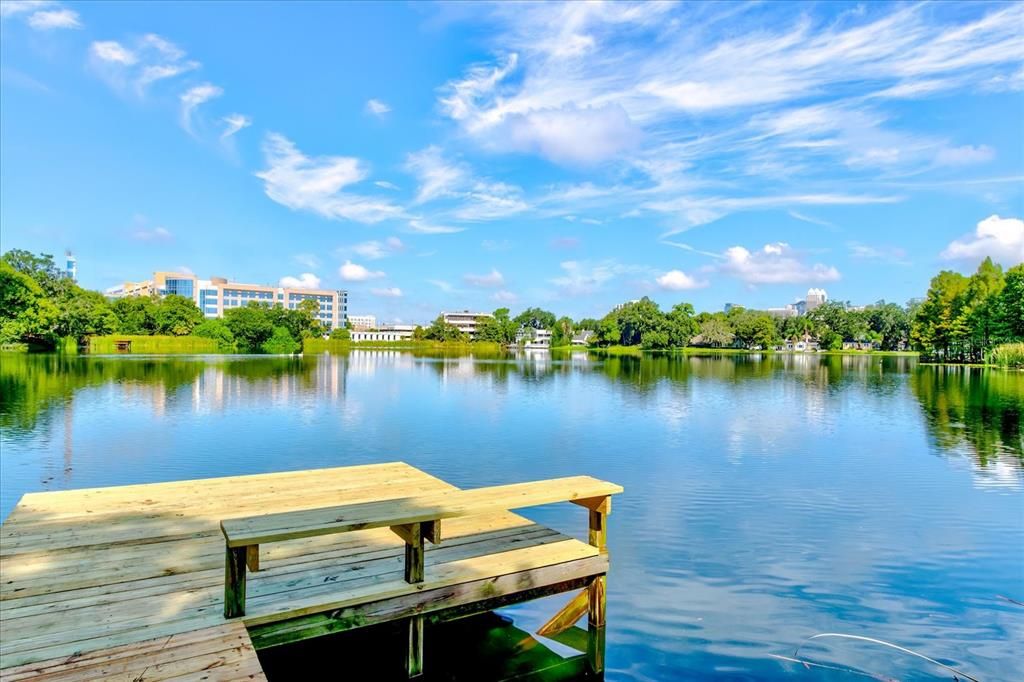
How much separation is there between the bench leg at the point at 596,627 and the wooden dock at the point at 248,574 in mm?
17

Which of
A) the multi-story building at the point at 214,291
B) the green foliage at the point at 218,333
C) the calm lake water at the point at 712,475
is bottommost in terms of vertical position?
the calm lake water at the point at 712,475

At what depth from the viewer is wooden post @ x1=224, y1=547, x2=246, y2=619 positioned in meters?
3.94

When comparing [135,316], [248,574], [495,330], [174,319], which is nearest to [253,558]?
[248,574]

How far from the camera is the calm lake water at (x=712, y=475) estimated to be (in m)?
6.27

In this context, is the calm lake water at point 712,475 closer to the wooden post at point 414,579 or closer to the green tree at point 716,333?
the wooden post at point 414,579

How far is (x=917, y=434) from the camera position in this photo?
19188 mm

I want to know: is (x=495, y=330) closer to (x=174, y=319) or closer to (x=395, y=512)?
(x=174, y=319)

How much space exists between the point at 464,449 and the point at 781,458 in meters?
7.93

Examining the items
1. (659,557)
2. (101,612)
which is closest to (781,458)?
(659,557)

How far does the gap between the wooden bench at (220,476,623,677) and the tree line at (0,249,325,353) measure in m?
74.3

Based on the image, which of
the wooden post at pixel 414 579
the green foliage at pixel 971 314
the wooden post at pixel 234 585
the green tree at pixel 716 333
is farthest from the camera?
the green tree at pixel 716 333

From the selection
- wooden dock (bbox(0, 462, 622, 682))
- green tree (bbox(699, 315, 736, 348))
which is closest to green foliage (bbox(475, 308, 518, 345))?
green tree (bbox(699, 315, 736, 348))

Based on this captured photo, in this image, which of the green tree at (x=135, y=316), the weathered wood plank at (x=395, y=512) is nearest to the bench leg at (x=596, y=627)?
the weathered wood plank at (x=395, y=512)

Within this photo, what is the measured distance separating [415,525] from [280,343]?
86370mm
